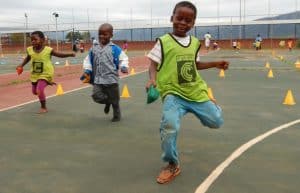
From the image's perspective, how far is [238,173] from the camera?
5.32 meters

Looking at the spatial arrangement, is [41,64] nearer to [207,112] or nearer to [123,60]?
[123,60]

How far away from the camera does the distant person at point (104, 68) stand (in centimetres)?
837

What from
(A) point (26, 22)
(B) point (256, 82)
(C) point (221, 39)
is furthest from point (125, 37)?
(B) point (256, 82)

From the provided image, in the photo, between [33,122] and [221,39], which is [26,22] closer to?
[221,39]

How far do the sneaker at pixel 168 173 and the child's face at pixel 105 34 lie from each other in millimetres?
3501

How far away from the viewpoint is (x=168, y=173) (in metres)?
5.12

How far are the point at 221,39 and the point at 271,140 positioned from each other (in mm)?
56360

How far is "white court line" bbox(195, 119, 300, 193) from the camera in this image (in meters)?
4.89

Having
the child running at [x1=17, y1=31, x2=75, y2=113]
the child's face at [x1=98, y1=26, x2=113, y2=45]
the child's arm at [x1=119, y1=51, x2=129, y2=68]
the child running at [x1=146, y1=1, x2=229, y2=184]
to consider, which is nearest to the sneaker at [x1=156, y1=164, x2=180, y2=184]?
the child running at [x1=146, y1=1, x2=229, y2=184]

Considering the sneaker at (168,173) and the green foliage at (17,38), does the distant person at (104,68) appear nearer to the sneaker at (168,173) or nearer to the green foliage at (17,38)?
the sneaker at (168,173)

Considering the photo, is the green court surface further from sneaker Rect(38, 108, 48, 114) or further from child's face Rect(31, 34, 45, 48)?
child's face Rect(31, 34, 45, 48)

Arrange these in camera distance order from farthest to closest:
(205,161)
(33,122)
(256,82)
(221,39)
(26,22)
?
(26,22) < (221,39) < (256,82) < (33,122) < (205,161)

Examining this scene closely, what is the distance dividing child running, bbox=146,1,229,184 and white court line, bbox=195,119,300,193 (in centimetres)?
37

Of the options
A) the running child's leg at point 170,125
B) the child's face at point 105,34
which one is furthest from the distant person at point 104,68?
the running child's leg at point 170,125
